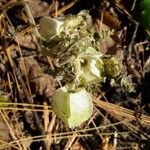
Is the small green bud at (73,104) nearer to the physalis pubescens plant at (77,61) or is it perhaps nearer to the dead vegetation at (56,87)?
the physalis pubescens plant at (77,61)

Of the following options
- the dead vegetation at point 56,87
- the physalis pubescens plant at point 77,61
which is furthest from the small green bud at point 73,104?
the dead vegetation at point 56,87

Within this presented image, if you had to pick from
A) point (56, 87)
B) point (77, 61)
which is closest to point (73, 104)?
point (77, 61)

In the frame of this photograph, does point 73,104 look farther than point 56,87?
No

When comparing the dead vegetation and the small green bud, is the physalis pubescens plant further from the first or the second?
the dead vegetation

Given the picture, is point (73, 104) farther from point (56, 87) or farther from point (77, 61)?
point (56, 87)

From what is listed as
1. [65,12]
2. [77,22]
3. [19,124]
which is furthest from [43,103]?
[77,22]

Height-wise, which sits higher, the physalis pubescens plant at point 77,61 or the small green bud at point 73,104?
the physalis pubescens plant at point 77,61

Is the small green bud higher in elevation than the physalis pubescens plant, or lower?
lower

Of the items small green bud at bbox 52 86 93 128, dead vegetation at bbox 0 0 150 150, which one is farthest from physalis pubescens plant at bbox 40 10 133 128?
dead vegetation at bbox 0 0 150 150

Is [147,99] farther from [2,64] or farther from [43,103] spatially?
[2,64]
